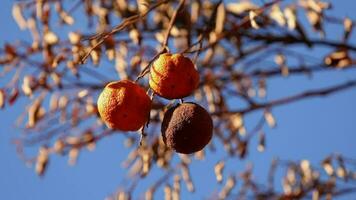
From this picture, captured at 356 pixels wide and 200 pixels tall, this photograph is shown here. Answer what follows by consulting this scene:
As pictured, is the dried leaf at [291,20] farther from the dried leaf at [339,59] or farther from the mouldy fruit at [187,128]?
the mouldy fruit at [187,128]

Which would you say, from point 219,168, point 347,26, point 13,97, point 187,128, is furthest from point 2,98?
point 347,26

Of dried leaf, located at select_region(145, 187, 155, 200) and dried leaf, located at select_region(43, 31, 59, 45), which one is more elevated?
dried leaf, located at select_region(43, 31, 59, 45)

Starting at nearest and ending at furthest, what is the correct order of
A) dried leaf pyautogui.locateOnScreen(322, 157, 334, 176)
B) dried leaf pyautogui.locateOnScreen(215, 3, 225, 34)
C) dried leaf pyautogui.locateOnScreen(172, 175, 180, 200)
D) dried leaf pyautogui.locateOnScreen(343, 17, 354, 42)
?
1. dried leaf pyautogui.locateOnScreen(215, 3, 225, 34)
2. dried leaf pyautogui.locateOnScreen(343, 17, 354, 42)
3. dried leaf pyautogui.locateOnScreen(322, 157, 334, 176)
4. dried leaf pyautogui.locateOnScreen(172, 175, 180, 200)

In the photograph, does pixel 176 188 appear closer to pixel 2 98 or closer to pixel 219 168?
pixel 219 168

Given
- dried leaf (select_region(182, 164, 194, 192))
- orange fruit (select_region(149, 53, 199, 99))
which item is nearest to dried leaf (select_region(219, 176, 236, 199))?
dried leaf (select_region(182, 164, 194, 192))

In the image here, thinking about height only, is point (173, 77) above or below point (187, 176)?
above

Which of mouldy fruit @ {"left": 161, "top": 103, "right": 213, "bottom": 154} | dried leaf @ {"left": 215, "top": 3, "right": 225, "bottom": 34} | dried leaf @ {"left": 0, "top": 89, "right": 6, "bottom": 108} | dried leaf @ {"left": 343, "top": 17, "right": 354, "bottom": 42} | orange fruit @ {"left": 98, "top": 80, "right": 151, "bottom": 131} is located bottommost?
dried leaf @ {"left": 343, "top": 17, "right": 354, "bottom": 42}

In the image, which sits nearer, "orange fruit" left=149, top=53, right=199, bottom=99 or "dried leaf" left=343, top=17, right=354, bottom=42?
"orange fruit" left=149, top=53, right=199, bottom=99

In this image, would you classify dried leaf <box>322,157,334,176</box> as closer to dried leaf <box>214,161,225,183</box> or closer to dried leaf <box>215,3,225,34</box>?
dried leaf <box>214,161,225,183</box>

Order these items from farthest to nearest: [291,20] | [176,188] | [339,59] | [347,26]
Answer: [176,188] < [339,59] < [347,26] < [291,20]
